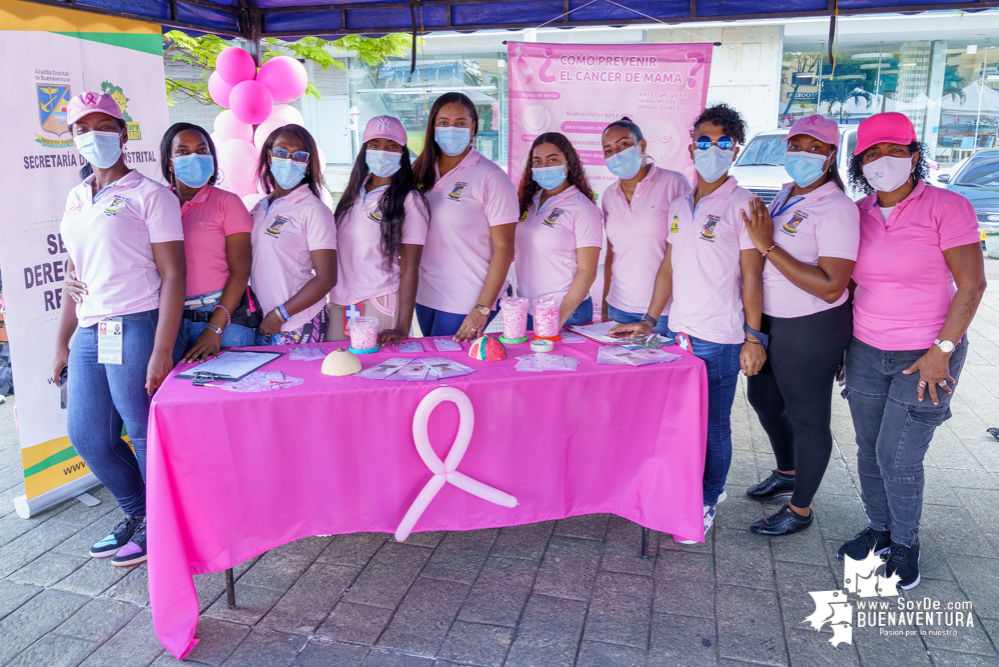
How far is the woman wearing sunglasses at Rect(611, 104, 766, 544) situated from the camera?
100 inches

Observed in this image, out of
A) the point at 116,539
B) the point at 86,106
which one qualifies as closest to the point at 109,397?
the point at 116,539

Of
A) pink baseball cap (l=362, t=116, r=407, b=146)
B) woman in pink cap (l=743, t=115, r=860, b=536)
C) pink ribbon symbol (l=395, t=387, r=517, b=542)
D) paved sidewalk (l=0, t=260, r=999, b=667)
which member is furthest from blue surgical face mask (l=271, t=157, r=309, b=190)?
woman in pink cap (l=743, t=115, r=860, b=536)

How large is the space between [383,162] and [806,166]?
1.58 metres

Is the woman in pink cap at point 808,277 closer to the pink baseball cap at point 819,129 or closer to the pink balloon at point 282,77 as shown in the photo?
the pink baseball cap at point 819,129

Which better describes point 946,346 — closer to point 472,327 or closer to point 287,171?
point 472,327

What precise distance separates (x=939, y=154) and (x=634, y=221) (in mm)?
11749

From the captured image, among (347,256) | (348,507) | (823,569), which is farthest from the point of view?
(347,256)

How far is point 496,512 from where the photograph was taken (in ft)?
8.21

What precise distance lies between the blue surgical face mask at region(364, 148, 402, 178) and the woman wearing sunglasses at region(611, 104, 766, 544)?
1.14 meters

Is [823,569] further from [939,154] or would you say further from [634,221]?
[939,154]

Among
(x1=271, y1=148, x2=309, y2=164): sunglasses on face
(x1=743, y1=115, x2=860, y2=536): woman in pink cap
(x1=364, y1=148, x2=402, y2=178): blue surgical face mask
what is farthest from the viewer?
(x1=364, y1=148, x2=402, y2=178): blue surgical face mask

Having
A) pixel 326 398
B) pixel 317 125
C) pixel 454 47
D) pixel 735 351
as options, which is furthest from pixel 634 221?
pixel 317 125

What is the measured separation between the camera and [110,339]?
2.41 meters

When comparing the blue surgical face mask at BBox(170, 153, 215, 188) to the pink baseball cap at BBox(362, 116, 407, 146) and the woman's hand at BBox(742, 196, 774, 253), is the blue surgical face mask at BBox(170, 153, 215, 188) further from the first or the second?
the woman's hand at BBox(742, 196, 774, 253)
